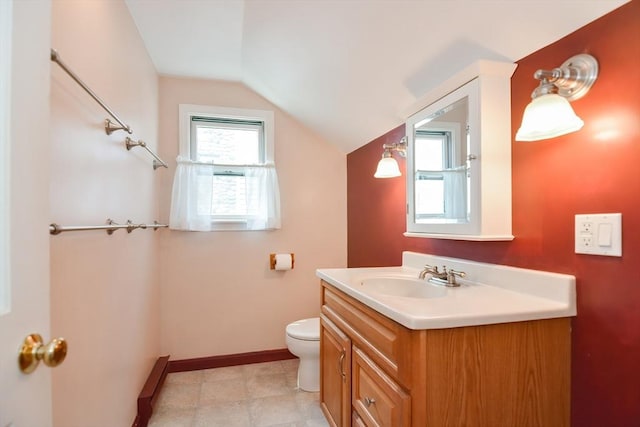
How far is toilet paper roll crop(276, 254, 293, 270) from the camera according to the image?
2.63 m

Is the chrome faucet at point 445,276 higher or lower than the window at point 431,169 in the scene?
lower

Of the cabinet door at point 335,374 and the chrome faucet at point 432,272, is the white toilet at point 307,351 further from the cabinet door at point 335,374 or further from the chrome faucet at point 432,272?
the chrome faucet at point 432,272

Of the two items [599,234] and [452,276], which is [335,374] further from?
[599,234]

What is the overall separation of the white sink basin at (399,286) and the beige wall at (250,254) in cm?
120

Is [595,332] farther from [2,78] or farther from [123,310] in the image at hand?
[123,310]

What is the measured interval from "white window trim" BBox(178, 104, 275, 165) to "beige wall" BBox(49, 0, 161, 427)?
497mm

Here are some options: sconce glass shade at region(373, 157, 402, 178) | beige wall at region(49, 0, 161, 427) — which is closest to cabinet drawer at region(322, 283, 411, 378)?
sconce glass shade at region(373, 157, 402, 178)

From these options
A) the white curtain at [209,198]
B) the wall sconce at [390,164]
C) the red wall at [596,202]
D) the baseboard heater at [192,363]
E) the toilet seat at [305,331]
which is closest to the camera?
the red wall at [596,202]

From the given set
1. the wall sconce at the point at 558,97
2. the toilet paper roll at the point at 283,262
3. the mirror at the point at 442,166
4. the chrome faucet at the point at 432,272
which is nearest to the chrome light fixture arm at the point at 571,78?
the wall sconce at the point at 558,97

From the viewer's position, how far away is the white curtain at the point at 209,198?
7.93 feet

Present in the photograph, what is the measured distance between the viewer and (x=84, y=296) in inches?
45.2

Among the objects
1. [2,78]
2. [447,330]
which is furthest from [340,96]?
[2,78]

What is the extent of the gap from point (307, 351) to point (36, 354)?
172cm

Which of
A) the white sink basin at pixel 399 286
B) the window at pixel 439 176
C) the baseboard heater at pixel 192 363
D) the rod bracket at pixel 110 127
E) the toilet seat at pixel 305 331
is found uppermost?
the rod bracket at pixel 110 127
